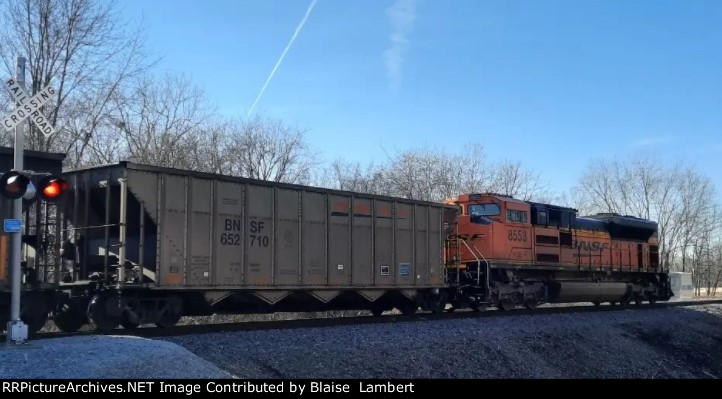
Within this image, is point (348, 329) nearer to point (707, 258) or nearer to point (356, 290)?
point (356, 290)

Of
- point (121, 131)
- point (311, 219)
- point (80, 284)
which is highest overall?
point (121, 131)

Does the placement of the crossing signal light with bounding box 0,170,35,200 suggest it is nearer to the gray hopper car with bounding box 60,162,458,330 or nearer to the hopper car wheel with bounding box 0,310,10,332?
the gray hopper car with bounding box 60,162,458,330

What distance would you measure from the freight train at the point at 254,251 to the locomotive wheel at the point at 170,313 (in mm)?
27

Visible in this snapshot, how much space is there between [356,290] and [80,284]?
21.2 ft

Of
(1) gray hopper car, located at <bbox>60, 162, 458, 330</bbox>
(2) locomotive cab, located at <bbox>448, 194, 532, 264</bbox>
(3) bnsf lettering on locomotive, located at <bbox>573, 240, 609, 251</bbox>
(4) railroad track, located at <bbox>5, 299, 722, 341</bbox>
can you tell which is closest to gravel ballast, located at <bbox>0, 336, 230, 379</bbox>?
(4) railroad track, located at <bbox>5, 299, 722, 341</bbox>

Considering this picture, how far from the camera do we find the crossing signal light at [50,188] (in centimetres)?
1005

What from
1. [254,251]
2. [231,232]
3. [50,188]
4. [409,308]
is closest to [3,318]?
[50,188]

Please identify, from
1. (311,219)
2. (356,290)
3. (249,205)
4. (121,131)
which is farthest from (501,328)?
(121,131)

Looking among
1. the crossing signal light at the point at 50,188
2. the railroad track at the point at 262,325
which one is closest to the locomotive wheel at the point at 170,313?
the railroad track at the point at 262,325

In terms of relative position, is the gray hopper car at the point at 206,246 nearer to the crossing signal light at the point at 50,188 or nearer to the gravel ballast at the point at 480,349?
the gravel ballast at the point at 480,349

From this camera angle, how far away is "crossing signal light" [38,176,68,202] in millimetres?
10055

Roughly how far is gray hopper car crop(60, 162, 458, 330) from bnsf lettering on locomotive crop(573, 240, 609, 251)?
9462 mm

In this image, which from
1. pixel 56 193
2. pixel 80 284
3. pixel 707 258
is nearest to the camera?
pixel 56 193
